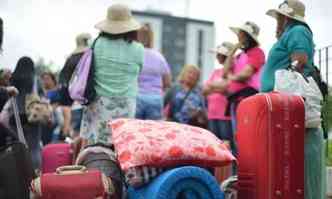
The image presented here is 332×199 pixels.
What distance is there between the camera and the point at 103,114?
5.92 metres

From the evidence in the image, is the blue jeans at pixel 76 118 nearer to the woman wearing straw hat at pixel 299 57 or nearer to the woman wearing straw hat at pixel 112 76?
the woman wearing straw hat at pixel 112 76

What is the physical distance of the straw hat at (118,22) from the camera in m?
5.96

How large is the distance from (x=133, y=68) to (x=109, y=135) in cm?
58

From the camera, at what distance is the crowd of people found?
16.0 ft

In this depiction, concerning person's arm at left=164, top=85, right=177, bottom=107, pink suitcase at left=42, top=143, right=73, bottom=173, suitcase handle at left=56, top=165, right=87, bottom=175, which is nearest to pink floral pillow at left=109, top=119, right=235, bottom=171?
suitcase handle at left=56, top=165, right=87, bottom=175

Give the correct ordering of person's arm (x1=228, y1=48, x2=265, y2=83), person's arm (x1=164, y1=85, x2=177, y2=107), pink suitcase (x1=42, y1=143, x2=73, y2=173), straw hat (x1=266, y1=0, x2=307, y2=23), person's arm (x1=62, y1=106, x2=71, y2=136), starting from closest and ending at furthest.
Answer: straw hat (x1=266, y1=0, x2=307, y2=23)
pink suitcase (x1=42, y1=143, x2=73, y2=173)
person's arm (x1=228, y1=48, x2=265, y2=83)
person's arm (x1=164, y1=85, x2=177, y2=107)
person's arm (x1=62, y1=106, x2=71, y2=136)

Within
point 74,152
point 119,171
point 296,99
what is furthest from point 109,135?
point 296,99

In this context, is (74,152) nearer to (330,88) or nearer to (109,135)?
(109,135)

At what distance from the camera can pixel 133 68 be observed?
19.8ft

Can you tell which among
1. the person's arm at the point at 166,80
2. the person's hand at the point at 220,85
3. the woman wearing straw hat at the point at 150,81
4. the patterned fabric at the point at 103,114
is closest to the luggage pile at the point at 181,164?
the patterned fabric at the point at 103,114

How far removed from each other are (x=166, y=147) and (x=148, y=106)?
2735mm

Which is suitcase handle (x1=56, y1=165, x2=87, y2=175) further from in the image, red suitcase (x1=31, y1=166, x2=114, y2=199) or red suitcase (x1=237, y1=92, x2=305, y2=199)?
red suitcase (x1=237, y1=92, x2=305, y2=199)

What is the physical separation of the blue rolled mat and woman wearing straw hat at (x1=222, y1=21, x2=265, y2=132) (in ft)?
8.61

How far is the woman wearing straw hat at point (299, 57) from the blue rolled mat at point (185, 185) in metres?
0.88
